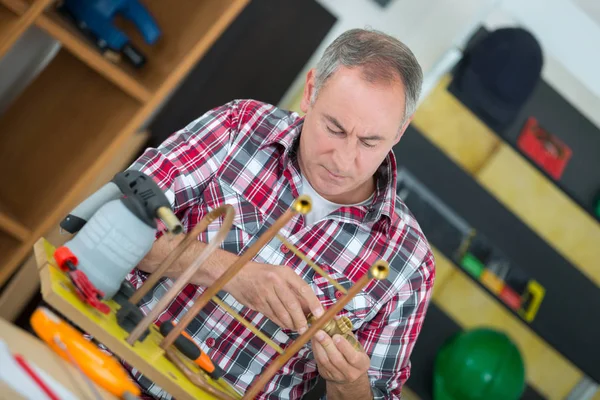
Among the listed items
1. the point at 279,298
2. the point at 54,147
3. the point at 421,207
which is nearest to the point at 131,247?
the point at 279,298

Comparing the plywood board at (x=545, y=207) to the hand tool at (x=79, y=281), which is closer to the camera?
the hand tool at (x=79, y=281)

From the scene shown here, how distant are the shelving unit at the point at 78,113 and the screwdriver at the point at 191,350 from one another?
1.13m

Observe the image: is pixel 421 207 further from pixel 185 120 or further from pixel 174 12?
pixel 174 12

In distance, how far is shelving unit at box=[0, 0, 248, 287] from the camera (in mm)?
2080

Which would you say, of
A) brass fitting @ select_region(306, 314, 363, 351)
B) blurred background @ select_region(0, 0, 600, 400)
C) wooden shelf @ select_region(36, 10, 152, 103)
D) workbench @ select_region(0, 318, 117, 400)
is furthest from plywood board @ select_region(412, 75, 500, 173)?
workbench @ select_region(0, 318, 117, 400)

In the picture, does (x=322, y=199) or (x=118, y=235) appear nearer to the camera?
(x=118, y=235)

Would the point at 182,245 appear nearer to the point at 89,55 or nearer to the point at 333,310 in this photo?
the point at 333,310

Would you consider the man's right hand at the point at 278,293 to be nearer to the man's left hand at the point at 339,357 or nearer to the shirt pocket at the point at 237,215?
the man's left hand at the point at 339,357

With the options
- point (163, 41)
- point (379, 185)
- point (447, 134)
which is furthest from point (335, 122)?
point (447, 134)

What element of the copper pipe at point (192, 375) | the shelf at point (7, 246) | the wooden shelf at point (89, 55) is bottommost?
the shelf at point (7, 246)

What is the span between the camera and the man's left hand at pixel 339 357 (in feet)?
3.73

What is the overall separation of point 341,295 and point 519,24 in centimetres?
210

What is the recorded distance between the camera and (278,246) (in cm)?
142

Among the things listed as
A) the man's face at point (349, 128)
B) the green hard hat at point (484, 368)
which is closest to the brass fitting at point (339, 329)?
the man's face at point (349, 128)
